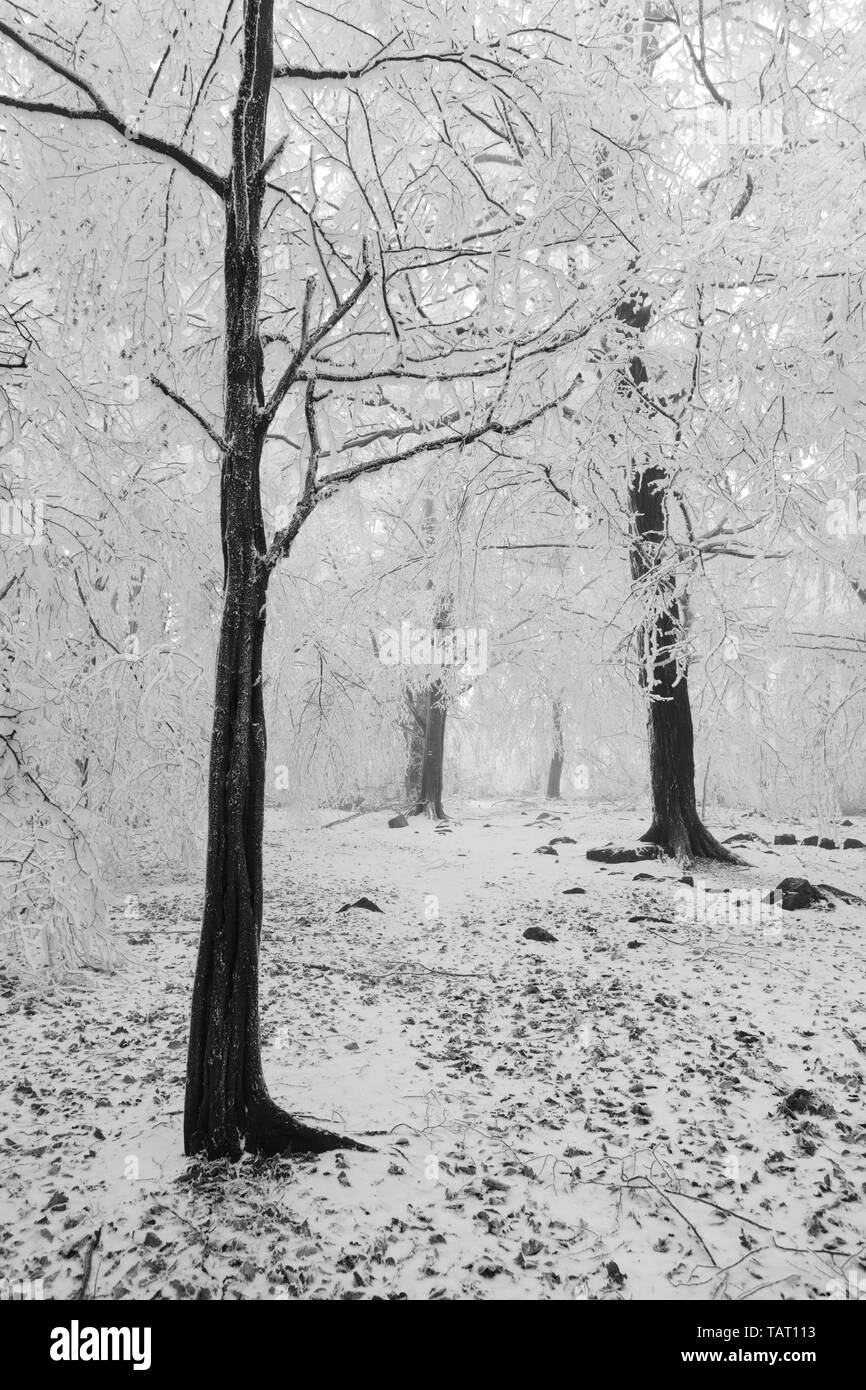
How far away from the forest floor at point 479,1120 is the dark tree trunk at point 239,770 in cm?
19

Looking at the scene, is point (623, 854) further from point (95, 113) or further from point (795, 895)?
point (95, 113)

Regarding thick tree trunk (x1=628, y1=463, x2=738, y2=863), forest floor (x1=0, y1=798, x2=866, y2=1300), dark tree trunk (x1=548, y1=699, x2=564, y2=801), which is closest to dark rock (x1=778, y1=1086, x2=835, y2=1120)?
forest floor (x1=0, y1=798, x2=866, y2=1300)

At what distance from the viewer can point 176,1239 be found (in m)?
2.63

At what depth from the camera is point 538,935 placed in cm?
660

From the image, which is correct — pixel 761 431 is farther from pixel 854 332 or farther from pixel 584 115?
pixel 584 115

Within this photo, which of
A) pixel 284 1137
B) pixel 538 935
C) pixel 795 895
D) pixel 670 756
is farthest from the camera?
pixel 670 756

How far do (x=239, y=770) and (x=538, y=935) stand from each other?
4.31 m

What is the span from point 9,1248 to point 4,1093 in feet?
4.53

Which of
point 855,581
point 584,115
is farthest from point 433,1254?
point 855,581

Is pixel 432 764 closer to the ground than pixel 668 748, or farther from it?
closer to the ground

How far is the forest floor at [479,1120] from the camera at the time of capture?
2.49m

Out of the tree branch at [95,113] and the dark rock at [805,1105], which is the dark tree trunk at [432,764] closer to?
the dark rock at [805,1105]

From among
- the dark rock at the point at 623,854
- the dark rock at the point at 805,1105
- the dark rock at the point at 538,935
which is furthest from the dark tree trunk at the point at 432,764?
the dark rock at the point at 805,1105

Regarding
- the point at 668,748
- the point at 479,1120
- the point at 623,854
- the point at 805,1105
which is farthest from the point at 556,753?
the point at 479,1120
